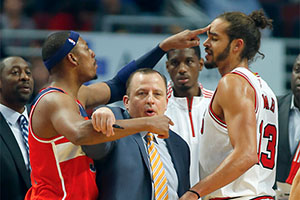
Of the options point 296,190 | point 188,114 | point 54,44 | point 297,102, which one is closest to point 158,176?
point 296,190

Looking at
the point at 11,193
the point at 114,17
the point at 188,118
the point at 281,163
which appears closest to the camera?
the point at 11,193

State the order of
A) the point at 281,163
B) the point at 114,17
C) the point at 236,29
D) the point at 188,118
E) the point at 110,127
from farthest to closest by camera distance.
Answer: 1. the point at 114,17
2. the point at 281,163
3. the point at 188,118
4. the point at 236,29
5. the point at 110,127

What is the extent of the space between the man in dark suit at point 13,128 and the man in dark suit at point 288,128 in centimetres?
240

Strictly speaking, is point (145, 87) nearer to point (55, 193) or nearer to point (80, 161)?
point (80, 161)

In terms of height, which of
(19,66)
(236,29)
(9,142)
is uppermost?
(236,29)

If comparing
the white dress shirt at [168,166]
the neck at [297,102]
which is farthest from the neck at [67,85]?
→ the neck at [297,102]

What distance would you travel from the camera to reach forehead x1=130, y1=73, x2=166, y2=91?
3963 millimetres

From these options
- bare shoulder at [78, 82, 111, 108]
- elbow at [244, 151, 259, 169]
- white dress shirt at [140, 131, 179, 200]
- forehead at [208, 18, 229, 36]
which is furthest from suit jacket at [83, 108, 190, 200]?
forehead at [208, 18, 229, 36]

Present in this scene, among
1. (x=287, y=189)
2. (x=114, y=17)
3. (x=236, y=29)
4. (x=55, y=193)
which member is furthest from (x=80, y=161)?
(x=114, y=17)

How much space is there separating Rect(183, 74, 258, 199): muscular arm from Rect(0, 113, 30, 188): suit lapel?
1.79 m

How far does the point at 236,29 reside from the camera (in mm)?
4227

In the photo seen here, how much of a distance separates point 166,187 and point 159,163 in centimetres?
16

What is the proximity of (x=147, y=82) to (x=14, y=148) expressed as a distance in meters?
1.67

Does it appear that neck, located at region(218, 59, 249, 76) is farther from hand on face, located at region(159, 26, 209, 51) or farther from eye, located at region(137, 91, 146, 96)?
eye, located at region(137, 91, 146, 96)
